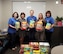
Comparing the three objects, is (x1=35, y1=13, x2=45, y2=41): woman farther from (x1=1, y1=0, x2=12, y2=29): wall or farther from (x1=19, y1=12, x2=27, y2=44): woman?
(x1=1, y1=0, x2=12, y2=29): wall

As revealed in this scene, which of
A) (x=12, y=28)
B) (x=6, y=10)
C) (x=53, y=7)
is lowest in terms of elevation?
(x=12, y=28)

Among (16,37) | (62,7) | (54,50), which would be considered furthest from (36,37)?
(54,50)

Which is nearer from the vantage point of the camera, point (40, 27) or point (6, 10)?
point (40, 27)

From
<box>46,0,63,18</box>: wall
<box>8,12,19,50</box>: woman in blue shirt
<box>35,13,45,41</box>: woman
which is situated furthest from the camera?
<box>46,0,63,18</box>: wall

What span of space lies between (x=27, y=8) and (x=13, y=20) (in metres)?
1.33

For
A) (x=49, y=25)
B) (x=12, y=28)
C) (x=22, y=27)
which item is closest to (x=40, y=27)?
(x=49, y=25)

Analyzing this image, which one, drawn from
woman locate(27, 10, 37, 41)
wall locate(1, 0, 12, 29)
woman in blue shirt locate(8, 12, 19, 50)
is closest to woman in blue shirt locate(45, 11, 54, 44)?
woman locate(27, 10, 37, 41)

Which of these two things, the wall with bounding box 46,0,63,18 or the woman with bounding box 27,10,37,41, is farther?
the wall with bounding box 46,0,63,18

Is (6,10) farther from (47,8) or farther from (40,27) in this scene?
(40,27)

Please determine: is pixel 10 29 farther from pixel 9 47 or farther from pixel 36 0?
pixel 36 0

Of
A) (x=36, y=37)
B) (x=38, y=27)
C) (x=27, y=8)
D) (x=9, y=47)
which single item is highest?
(x=27, y=8)

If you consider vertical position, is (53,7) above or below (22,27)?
above

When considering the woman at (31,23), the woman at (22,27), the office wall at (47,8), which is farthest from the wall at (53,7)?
the woman at (22,27)

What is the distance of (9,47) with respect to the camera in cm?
558
